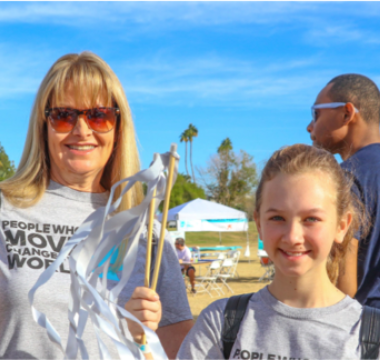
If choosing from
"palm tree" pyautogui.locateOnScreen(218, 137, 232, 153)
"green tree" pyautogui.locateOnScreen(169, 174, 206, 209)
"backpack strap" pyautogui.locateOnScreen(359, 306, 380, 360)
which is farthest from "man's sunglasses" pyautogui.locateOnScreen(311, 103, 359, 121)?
"palm tree" pyautogui.locateOnScreen(218, 137, 232, 153)

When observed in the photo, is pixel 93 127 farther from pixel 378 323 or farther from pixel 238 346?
pixel 378 323

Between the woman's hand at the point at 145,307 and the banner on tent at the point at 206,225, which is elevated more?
the woman's hand at the point at 145,307

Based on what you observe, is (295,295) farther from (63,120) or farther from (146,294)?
(63,120)

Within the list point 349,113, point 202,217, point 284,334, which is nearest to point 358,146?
point 349,113

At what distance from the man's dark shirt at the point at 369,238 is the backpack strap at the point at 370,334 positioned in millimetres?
734

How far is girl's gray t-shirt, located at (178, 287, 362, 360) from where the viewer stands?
1.65m

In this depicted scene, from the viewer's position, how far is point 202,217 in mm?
17938

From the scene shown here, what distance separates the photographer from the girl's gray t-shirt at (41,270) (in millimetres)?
1906

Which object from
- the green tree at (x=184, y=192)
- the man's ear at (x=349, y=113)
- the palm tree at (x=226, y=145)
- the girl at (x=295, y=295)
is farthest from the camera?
the palm tree at (x=226, y=145)

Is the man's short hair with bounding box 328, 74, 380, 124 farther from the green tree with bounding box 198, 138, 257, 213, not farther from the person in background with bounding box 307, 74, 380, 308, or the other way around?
the green tree with bounding box 198, 138, 257, 213

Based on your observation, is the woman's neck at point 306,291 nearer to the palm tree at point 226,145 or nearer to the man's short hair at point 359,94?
the man's short hair at point 359,94

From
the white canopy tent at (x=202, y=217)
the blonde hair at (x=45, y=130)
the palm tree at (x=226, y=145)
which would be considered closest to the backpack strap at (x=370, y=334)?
the blonde hair at (x=45, y=130)

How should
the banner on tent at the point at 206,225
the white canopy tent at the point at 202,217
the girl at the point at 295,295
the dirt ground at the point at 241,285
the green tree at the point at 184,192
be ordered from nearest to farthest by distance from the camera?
the girl at the point at 295,295, the dirt ground at the point at 241,285, the white canopy tent at the point at 202,217, the banner on tent at the point at 206,225, the green tree at the point at 184,192

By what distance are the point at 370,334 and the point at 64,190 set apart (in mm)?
1427
